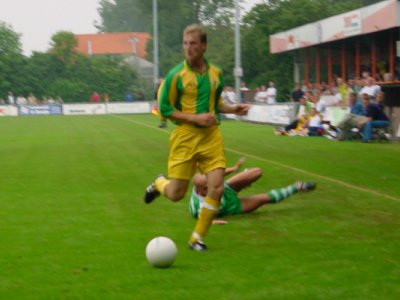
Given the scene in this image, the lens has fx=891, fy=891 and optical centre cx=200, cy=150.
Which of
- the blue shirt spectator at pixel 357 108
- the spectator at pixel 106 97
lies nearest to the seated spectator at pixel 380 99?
the blue shirt spectator at pixel 357 108

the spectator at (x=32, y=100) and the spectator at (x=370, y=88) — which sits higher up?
the spectator at (x=370, y=88)

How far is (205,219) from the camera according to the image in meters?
8.84

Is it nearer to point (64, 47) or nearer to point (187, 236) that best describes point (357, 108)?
point (187, 236)

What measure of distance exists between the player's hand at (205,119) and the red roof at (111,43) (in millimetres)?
125007

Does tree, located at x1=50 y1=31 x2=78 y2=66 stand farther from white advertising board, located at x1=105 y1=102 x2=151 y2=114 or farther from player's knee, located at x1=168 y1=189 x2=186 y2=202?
player's knee, located at x1=168 y1=189 x2=186 y2=202

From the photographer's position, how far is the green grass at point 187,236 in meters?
7.21

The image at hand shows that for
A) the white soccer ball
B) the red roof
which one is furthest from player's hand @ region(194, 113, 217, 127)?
the red roof

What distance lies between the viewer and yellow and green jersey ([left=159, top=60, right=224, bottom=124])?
29.2 ft

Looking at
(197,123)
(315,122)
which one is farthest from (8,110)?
(197,123)

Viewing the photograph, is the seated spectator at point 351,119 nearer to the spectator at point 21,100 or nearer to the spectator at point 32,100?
the spectator at point 21,100

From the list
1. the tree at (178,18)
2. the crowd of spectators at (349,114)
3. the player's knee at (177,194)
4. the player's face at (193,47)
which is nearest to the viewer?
the player's face at (193,47)

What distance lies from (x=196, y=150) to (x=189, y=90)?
0.61 m

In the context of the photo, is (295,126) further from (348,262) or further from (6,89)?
(6,89)

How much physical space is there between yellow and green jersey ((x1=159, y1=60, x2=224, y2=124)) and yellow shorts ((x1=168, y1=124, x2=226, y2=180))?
213 millimetres
